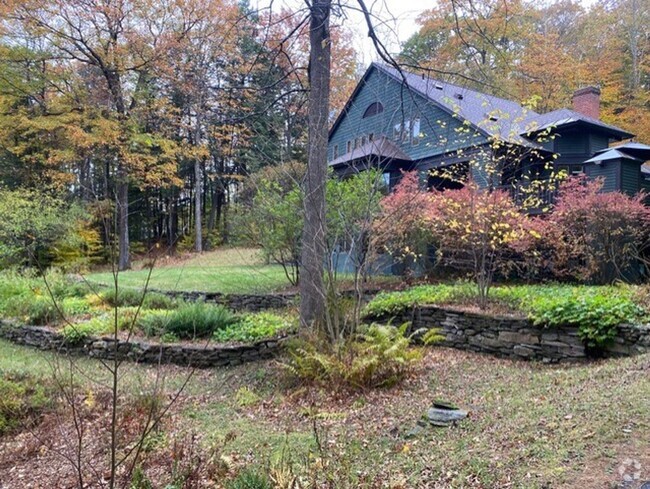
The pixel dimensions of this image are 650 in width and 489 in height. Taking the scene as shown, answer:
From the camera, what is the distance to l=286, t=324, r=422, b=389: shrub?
5055 mm

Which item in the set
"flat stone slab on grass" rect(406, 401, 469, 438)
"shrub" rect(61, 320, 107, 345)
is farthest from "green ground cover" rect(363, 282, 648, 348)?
"shrub" rect(61, 320, 107, 345)

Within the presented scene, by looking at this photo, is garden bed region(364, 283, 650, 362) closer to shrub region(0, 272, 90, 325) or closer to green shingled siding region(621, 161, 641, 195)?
shrub region(0, 272, 90, 325)

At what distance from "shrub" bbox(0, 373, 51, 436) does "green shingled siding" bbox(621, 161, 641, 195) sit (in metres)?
14.6

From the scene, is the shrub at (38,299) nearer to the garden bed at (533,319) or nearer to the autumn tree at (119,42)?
the garden bed at (533,319)

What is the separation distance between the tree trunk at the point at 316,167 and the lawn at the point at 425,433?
1.14 meters

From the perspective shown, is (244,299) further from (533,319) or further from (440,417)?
(440,417)

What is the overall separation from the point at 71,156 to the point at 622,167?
1994 cm

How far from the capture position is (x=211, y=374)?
6.48 meters

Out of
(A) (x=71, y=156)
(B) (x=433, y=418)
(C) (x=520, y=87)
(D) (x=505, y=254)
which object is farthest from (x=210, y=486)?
(C) (x=520, y=87)

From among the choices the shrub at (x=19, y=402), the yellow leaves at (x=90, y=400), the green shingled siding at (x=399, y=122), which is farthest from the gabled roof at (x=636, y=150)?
the shrub at (x=19, y=402)

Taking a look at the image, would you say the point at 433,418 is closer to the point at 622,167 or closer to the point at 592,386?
the point at 592,386

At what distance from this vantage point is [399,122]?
1546 cm

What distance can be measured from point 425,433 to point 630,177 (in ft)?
42.9

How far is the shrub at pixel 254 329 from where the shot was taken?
712 centimetres
